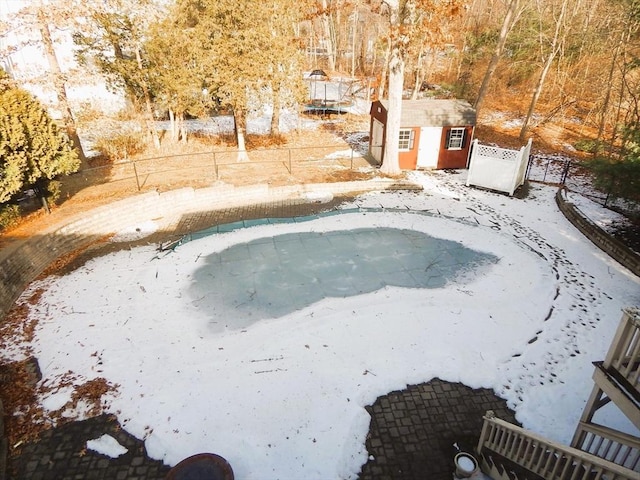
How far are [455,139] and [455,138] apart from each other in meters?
0.05

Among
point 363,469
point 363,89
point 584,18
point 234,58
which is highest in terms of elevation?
point 584,18

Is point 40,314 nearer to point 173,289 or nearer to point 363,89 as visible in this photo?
point 173,289

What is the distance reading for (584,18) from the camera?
2372 cm

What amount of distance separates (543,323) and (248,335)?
6.35 m

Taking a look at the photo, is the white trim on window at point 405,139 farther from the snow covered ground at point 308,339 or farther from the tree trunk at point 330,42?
the tree trunk at point 330,42

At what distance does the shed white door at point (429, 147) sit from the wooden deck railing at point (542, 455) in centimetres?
1358

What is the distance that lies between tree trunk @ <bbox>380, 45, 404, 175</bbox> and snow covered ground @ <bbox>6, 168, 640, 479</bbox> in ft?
18.2

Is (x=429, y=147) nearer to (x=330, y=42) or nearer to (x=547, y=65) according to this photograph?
(x=547, y=65)

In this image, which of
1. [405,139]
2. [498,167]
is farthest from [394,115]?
[498,167]

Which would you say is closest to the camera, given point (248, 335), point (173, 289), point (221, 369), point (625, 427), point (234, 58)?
point (625, 427)

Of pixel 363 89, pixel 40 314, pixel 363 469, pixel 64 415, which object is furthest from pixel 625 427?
pixel 363 89

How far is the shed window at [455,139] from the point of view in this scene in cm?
1706

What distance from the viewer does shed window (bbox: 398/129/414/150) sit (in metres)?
16.9

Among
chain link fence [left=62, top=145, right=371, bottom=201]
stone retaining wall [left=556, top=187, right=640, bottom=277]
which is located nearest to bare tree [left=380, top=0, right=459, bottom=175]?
chain link fence [left=62, top=145, right=371, bottom=201]
